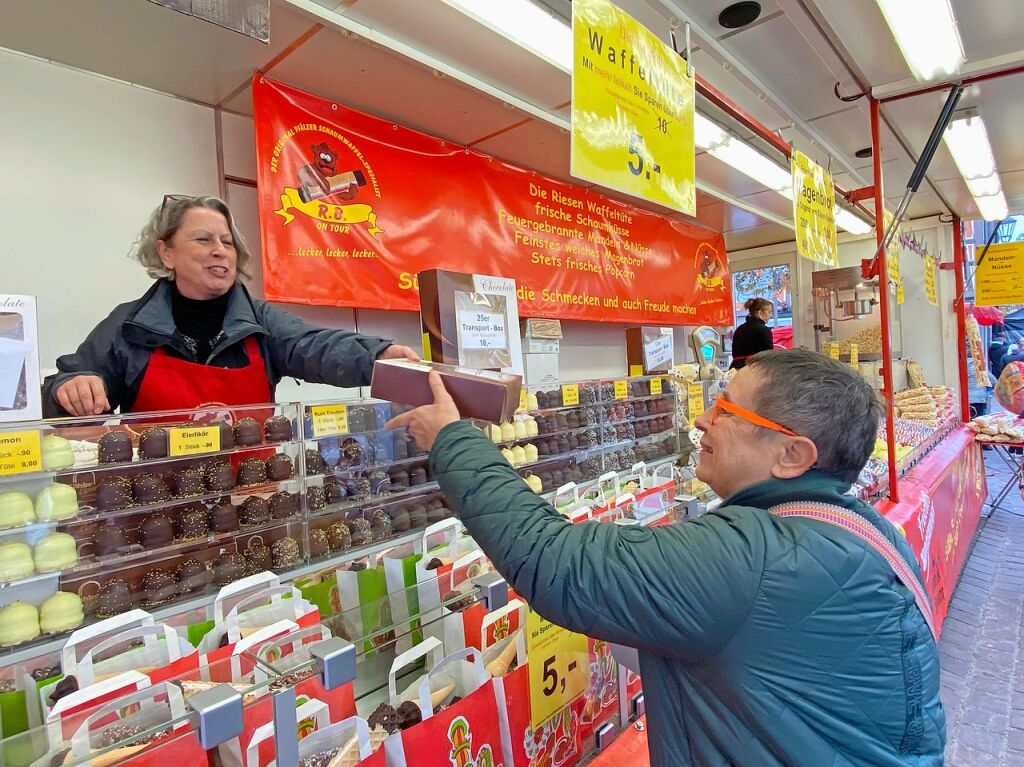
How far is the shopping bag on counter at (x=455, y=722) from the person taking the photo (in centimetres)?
110

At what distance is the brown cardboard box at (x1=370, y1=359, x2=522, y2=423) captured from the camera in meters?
1.13

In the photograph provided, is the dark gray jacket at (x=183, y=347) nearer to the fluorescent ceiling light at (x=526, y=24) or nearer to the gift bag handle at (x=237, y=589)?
the gift bag handle at (x=237, y=589)

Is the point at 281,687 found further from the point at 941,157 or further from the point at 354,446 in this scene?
the point at 941,157

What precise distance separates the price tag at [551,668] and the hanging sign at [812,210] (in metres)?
2.54

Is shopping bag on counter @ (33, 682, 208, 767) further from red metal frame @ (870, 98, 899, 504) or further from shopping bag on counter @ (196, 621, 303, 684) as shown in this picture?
red metal frame @ (870, 98, 899, 504)

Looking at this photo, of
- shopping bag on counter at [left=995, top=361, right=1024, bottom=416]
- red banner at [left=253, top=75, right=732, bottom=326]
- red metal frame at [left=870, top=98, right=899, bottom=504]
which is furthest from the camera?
shopping bag on counter at [left=995, top=361, right=1024, bottom=416]

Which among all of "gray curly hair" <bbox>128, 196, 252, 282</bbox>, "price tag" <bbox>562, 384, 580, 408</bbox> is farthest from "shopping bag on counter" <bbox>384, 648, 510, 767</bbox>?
"price tag" <bbox>562, 384, 580, 408</bbox>

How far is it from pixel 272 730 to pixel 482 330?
141cm

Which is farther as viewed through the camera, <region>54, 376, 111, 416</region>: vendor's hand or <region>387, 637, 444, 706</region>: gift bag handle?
<region>54, 376, 111, 416</region>: vendor's hand

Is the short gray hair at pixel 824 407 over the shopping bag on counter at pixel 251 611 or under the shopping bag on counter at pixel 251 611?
over

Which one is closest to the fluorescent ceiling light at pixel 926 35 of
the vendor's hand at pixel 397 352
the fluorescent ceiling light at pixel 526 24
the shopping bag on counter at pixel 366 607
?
the fluorescent ceiling light at pixel 526 24

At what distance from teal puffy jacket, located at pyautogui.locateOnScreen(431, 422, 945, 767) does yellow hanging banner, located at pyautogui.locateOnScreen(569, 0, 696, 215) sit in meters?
1.06

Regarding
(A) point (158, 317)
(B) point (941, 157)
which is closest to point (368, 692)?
(A) point (158, 317)

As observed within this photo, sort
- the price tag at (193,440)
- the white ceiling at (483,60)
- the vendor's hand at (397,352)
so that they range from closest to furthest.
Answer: the vendor's hand at (397,352), the price tag at (193,440), the white ceiling at (483,60)
